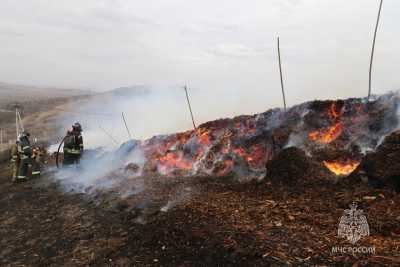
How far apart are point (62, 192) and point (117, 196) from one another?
109 inches

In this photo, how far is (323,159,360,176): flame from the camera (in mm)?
8133

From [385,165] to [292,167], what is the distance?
6.24 feet

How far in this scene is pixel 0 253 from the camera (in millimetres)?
7672

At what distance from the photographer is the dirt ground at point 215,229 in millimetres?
5320

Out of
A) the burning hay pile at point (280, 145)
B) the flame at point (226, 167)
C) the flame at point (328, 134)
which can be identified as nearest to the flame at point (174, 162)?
the burning hay pile at point (280, 145)

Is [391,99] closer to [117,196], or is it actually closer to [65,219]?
[117,196]

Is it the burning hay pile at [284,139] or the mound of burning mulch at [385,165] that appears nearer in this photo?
the mound of burning mulch at [385,165]

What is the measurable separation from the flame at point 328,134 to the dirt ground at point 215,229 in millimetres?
1977

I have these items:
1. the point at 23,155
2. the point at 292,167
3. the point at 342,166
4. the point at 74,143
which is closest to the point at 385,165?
the point at 342,166

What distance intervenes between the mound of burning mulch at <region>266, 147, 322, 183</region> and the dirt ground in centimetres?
26

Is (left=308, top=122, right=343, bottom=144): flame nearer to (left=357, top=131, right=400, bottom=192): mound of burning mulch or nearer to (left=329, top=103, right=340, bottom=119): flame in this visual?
(left=329, top=103, right=340, bottom=119): flame

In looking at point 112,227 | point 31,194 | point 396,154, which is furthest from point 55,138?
point 396,154

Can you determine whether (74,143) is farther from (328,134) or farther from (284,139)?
(328,134)

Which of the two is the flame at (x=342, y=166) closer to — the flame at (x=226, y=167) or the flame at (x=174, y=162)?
the flame at (x=226, y=167)
